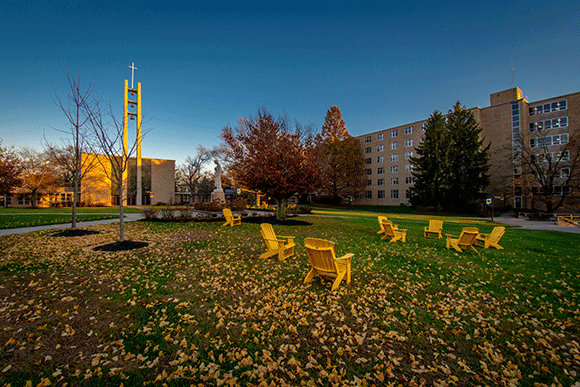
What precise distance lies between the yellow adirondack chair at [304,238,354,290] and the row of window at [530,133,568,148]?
143 ft

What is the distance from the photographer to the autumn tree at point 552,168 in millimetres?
30766

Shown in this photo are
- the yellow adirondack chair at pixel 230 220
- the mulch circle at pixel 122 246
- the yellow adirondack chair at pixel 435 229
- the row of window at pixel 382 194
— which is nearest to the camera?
the mulch circle at pixel 122 246

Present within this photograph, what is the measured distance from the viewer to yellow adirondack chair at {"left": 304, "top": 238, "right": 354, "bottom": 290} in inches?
206

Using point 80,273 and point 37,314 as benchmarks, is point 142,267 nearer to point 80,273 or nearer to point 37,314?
point 80,273

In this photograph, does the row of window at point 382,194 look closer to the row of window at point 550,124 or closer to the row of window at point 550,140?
the row of window at point 550,140

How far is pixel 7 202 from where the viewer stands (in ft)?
140

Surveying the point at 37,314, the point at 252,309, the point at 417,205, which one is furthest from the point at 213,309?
the point at 417,205

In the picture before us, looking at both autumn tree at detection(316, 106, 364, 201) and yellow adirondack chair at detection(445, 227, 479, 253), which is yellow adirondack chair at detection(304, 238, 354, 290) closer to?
yellow adirondack chair at detection(445, 227, 479, 253)

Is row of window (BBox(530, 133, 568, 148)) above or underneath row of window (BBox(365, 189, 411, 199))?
above

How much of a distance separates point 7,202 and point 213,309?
60635 millimetres

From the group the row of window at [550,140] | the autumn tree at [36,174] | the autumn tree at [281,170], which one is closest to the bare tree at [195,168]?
the autumn tree at [36,174]

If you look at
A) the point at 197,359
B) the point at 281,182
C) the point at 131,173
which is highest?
the point at 131,173

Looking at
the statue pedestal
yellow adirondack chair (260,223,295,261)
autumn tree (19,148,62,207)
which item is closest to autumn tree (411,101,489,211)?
the statue pedestal

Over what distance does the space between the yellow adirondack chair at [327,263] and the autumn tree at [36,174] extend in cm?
5010
